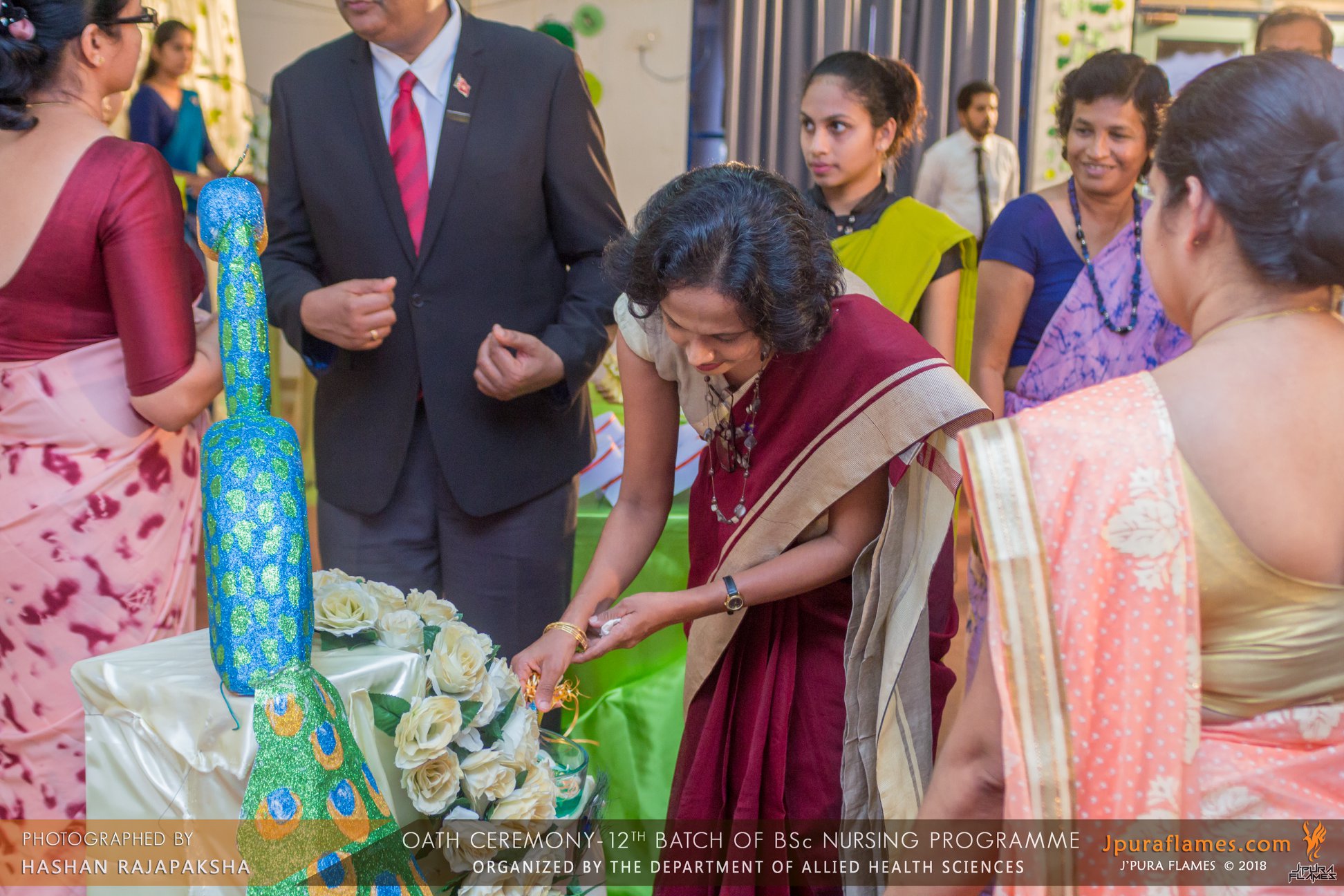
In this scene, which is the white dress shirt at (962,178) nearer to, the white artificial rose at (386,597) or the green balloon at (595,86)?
the green balloon at (595,86)

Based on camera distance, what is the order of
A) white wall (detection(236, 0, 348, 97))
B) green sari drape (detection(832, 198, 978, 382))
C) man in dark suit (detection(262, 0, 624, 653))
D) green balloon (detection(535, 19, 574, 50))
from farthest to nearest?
green balloon (detection(535, 19, 574, 50)), white wall (detection(236, 0, 348, 97)), green sari drape (detection(832, 198, 978, 382)), man in dark suit (detection(262, 0, 624, 653))

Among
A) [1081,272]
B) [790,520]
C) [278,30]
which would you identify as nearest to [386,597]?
[790,520]

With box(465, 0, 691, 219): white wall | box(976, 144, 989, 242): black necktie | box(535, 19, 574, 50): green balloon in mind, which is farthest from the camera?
box(465, 0, 691, 219): white wall

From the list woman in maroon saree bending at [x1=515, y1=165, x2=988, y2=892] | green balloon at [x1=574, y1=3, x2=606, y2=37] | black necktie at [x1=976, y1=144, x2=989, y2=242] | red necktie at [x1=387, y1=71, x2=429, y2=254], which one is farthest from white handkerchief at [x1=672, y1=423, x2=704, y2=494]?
green balloon at [x1=574, y1=3, x2=606, y2=37]

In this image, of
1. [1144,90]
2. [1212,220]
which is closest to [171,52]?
[1144,90]

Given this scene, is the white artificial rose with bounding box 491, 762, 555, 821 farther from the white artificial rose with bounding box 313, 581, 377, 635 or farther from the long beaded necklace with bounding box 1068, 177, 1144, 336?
the long beaded necklace with bounding box 1068, 177, 1144, 336

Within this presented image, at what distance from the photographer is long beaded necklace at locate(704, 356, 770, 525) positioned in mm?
1640

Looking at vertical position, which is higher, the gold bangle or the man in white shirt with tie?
the man in white shirt with tie

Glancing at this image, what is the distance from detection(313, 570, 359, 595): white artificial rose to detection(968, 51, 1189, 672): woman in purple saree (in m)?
1.29

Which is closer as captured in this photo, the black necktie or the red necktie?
the red necktie

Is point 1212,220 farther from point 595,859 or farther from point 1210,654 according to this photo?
point 595,859

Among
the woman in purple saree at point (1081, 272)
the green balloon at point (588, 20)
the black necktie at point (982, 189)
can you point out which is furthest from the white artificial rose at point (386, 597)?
the green balloon at point (588, 20)

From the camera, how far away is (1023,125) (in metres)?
6.62

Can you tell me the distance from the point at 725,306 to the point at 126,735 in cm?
85
